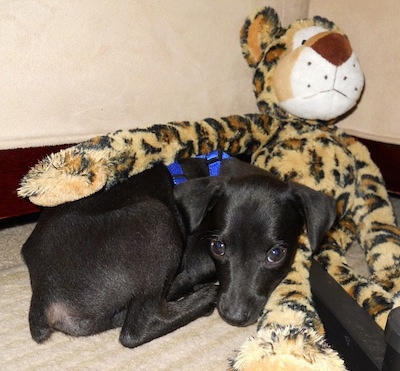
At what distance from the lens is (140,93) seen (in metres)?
2.77

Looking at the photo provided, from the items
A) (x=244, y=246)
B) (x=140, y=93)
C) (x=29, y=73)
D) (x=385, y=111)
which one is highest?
(x=29, y=73)

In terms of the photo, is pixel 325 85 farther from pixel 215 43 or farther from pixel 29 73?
pixel 29 73

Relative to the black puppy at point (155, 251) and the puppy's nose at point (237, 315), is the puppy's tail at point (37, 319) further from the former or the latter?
the puppy's nose at point (237, 315)

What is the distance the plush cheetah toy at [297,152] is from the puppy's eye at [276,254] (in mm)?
121

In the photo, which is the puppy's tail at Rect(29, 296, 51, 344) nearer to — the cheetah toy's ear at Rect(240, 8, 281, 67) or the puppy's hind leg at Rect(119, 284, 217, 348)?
the puppy's hind leg at Rect(119, 284, 217, 348)

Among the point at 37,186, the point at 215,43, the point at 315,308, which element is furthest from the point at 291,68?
the point at 37,186

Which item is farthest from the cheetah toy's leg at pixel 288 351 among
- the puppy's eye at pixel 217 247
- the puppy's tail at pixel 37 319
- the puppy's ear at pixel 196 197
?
the puppy's tail at pixel 37 319

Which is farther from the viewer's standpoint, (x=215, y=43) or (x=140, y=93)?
(x=215, y=43)

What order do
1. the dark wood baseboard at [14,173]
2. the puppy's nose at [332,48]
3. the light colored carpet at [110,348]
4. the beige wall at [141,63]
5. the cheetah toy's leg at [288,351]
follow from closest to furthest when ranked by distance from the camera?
1. the cheetah toy's leg at [288,351]
2. the light colored carpet at [110,348]
3. the beige wall at [141,63]
4. the dark wood baseboard at [14,173]
5. the puppy's nose at [332,48]

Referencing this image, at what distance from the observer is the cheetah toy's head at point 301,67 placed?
9.27ft

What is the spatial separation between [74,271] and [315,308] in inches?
37.8

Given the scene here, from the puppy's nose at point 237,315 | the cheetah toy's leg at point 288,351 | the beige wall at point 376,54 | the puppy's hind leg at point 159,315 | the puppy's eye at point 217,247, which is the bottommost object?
the puppy's hind leg at point 159,315

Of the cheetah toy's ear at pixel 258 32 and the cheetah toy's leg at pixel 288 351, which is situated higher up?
the cheetah toy's ear at pixel 258 32

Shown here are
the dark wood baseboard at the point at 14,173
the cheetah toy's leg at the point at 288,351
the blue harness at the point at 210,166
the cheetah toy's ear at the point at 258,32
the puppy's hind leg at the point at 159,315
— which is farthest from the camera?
the cheetah toy's ear at the point at 258,32
